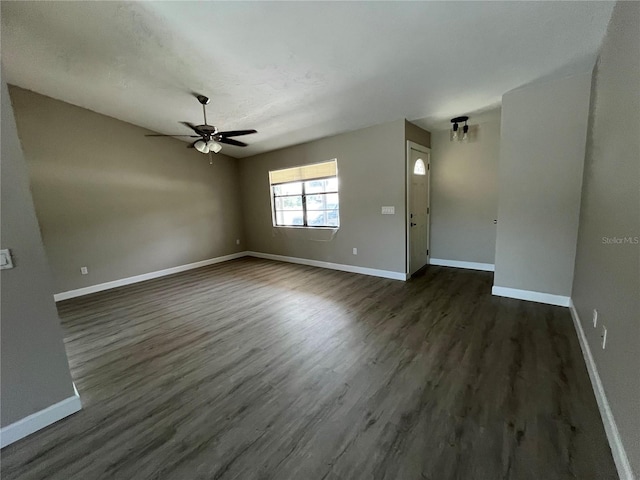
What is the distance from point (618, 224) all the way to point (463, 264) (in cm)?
348

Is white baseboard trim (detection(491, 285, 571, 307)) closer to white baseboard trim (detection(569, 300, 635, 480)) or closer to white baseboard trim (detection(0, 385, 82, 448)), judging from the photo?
white baseboard trim (detection(569, 300, 635, 480))

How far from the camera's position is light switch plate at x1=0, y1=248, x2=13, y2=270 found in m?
1.55

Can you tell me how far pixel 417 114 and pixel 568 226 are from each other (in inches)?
94.7

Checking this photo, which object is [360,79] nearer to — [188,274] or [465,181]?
[465,181]

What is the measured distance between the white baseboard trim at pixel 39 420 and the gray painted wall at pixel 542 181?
4.55 m

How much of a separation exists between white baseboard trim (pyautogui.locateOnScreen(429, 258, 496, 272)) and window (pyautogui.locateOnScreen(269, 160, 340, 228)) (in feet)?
6.95

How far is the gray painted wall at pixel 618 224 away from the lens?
130 cm

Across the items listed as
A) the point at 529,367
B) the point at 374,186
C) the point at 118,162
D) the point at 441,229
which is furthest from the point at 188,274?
the point at 529,367

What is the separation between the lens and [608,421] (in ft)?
4.96

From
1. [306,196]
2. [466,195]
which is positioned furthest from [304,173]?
[466,195]

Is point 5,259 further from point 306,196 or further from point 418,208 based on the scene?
point 418,208

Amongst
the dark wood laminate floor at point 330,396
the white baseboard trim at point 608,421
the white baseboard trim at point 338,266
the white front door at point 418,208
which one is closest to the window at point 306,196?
the white baseboard trim at point 338,266

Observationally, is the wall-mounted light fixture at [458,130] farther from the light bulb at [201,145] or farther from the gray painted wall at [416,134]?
the light bulb at [201,145]

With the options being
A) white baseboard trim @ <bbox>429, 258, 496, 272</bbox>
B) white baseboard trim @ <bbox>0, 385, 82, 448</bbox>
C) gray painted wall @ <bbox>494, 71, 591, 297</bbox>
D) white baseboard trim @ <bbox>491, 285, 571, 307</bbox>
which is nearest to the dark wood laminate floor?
white baseboard trim @ <bbox>0, 385, 82, 448</bbox>
